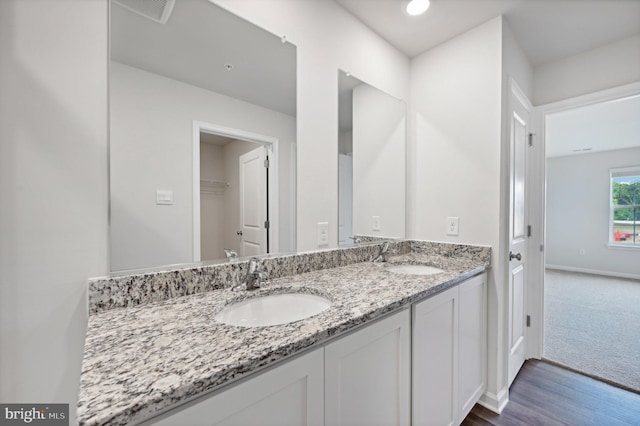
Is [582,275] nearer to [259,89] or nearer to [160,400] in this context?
[259,89]

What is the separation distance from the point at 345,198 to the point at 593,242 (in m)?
6.21

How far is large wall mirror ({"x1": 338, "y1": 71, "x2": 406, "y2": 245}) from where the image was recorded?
1.62 meters

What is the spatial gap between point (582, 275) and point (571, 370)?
13.9ft

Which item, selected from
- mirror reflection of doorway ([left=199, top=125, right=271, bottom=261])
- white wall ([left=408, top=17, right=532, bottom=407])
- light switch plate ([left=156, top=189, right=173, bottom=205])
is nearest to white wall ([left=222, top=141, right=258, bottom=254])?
mirror reflection of doorway ([left=199, top=125, right=271, bottom=261])

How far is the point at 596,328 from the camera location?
2666 mm

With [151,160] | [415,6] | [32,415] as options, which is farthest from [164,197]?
[415,6]

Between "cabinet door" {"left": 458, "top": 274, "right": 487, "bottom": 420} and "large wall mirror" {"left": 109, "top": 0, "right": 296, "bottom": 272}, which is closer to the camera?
→ "large wall mirror" {"left": 109, "top": 0, "right": 296, "bottom": 272}

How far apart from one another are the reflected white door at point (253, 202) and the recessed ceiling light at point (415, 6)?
47.8 inches

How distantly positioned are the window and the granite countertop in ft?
20.6

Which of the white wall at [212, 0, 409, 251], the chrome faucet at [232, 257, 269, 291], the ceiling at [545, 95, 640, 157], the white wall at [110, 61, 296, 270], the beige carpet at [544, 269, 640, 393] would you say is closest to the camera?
the white wall at [110, 61, 296, 270]

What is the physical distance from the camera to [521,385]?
72.4 inches

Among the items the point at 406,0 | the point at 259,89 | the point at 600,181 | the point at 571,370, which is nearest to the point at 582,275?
the point at 600,181

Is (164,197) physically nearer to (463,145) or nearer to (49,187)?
(49,187)

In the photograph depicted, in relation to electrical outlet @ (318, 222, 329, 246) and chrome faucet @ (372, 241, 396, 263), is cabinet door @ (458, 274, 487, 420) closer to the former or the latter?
chrome faucet @ (372, 241, 396, 263)
